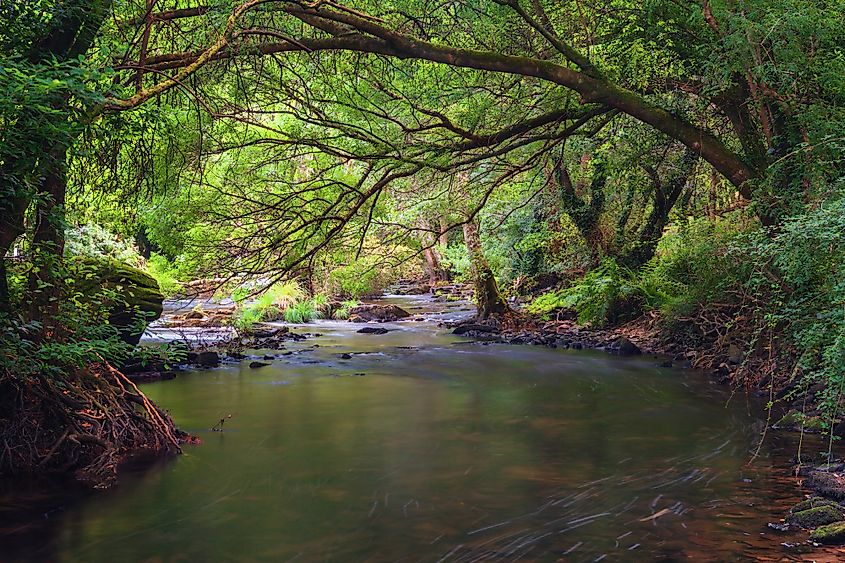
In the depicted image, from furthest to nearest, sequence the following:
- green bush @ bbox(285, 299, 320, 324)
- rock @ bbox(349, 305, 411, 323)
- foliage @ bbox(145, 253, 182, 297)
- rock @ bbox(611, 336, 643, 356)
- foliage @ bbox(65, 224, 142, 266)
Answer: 1. rock @ bbox(349, 305, 411, 323)
2. green bush @ bbox(285, 299, 320, 324)
3. rock @ bbox(611, 336, 643, 356)
4. foliage @ bbox(65, 224, 142, 266)
5. foliage @ bbox(145, 253, 182, 297)

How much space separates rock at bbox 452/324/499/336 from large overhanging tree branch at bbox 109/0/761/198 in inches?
435

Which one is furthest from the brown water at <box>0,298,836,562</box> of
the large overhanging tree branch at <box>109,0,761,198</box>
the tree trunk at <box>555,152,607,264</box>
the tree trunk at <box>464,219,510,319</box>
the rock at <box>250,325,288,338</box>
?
the tree trunk at <box>464,219,510,319</box>

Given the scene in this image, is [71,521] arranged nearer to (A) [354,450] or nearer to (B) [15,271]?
(B) [15,271]

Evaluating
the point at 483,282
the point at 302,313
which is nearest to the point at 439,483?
the point at 483,282

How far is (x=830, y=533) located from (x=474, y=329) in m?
Result: 15.8

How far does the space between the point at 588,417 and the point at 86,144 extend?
775cm

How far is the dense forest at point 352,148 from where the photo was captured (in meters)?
6.73

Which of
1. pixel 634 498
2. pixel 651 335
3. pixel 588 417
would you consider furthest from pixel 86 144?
pixel 651 335

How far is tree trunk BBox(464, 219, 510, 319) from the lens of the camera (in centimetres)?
2133

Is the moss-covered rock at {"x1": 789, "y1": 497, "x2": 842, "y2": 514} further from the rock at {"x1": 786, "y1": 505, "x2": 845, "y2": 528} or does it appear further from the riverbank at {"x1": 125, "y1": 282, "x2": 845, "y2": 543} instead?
the riverbank at {"x1": 125, "y1": 282, "x2": 845, "y2": 543}

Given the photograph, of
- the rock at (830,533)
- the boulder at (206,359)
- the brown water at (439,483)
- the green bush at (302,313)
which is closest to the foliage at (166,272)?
the boulder at (206,359)

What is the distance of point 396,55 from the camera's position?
887 centimetres

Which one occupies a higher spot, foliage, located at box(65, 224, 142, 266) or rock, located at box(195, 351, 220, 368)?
foliage, located at box(65, 224, 142, 266)

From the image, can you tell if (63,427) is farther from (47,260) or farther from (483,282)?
(483,282)
